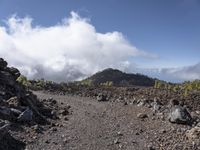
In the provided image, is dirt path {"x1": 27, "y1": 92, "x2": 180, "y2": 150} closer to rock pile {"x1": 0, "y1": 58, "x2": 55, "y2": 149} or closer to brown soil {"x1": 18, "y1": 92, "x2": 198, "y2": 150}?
brown soil {"x1": 18, "y1": 92, "x2": 198, "y2": 150}

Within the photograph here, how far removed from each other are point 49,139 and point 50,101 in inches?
638

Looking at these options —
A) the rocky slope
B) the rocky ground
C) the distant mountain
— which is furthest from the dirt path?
the distant mountain

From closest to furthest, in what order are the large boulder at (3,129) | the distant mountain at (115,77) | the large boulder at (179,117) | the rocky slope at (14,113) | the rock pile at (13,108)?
1. the large boulder at (3,129)
2. the rocky slope at (14,113)
3. the rock pile at (13,108)
4. the large boulder at (179,117)
5. the distant mountain at (115,77)

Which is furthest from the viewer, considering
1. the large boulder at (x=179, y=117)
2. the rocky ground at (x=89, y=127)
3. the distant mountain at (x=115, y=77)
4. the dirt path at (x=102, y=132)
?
the distant mountain at (x=115, y=77)

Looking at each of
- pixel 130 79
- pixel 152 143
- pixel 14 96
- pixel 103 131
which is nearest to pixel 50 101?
pixel 14 96

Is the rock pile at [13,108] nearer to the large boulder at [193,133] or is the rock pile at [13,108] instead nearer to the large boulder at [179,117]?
the large boulder at [179,117]

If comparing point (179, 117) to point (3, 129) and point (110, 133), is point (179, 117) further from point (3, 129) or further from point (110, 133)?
point (3, 129)

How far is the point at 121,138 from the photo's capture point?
2588 centimetres

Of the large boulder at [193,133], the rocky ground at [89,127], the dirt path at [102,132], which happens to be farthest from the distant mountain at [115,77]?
the large boulder at [193,133]

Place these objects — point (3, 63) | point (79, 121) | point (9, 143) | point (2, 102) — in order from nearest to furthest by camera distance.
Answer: point (9, 143) → point (2, 102) → point (79, 121) → point (3, 63)

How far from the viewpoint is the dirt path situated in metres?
23.8

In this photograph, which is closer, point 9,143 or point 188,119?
point 9,143

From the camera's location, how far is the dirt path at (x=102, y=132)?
78.2 ft

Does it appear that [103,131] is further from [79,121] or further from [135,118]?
[135,118]
